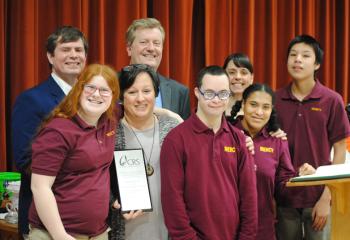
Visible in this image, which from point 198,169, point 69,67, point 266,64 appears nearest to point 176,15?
point 266,64

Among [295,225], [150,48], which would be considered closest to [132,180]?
[150,48]

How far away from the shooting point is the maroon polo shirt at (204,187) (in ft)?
7.23

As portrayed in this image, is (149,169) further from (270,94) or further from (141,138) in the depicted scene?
(270,94)

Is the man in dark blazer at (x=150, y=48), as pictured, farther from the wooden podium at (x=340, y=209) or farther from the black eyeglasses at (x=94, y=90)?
the wooden podium at (x=340, y=209)

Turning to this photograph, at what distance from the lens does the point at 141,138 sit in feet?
7.60

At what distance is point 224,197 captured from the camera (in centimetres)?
222

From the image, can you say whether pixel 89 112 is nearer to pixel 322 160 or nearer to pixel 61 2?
pixel 322 160

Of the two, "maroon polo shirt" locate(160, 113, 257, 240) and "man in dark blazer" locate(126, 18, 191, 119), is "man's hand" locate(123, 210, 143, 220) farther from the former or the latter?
"man in dark blazer" locate(126, 18, 191, 119)

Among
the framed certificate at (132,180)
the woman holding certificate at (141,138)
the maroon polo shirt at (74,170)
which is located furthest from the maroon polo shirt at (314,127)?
the maroon polo shirt at (74,170)

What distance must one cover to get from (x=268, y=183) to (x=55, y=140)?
3.96ft

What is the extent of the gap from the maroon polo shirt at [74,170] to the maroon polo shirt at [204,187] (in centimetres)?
31

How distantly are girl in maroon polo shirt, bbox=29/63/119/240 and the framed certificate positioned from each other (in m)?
0.07

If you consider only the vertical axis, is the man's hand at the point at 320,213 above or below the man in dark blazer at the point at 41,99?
below

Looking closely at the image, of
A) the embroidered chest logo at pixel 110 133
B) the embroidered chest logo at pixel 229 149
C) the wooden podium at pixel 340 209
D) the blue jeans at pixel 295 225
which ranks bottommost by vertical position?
the blue jeans at pixel 295 225
